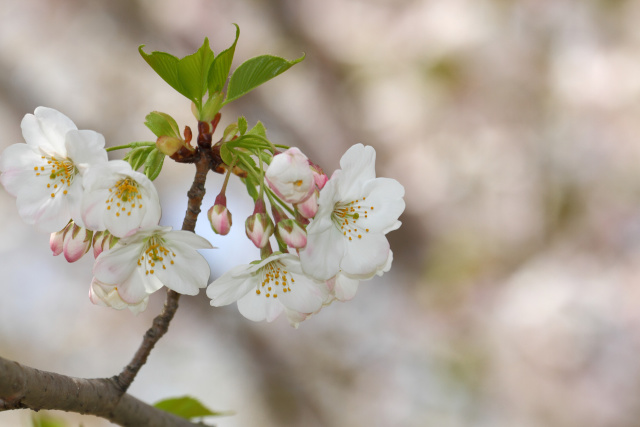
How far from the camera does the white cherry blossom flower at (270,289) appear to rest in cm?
60

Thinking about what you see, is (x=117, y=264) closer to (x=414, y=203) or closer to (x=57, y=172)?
(x=57, y=172)

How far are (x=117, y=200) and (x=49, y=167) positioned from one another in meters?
0.12

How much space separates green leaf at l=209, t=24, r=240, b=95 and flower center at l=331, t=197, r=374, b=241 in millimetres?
175

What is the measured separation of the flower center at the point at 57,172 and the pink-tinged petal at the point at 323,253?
0.25 meters

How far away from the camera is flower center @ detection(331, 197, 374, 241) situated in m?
0.62

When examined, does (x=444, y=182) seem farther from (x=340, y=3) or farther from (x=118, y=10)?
(x=118, y=10)

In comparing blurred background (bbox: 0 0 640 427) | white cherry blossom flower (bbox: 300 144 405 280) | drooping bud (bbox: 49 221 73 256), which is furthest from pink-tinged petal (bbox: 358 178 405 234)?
blurred background (bbox: 0 0 640 427)

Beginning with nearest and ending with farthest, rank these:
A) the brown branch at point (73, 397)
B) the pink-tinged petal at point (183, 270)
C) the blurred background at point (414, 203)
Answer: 1. the brown branch at point (73, 397)
2. the pink-tinged petal at point (183, 270)
3. the blurred background at point (414, 203)

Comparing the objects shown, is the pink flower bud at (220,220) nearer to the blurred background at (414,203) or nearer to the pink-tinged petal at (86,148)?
the pink-tinged petal at (86,148)

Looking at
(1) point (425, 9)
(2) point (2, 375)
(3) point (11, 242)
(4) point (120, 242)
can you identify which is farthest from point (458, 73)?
(2) point (2, 375)

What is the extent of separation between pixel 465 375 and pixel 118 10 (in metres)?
1.93

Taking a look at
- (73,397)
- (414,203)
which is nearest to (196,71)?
(73,397)

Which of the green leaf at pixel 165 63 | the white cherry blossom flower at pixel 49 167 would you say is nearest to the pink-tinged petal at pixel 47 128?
the white cherry blossom flower at pixel 49 167

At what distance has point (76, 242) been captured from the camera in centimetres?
59
